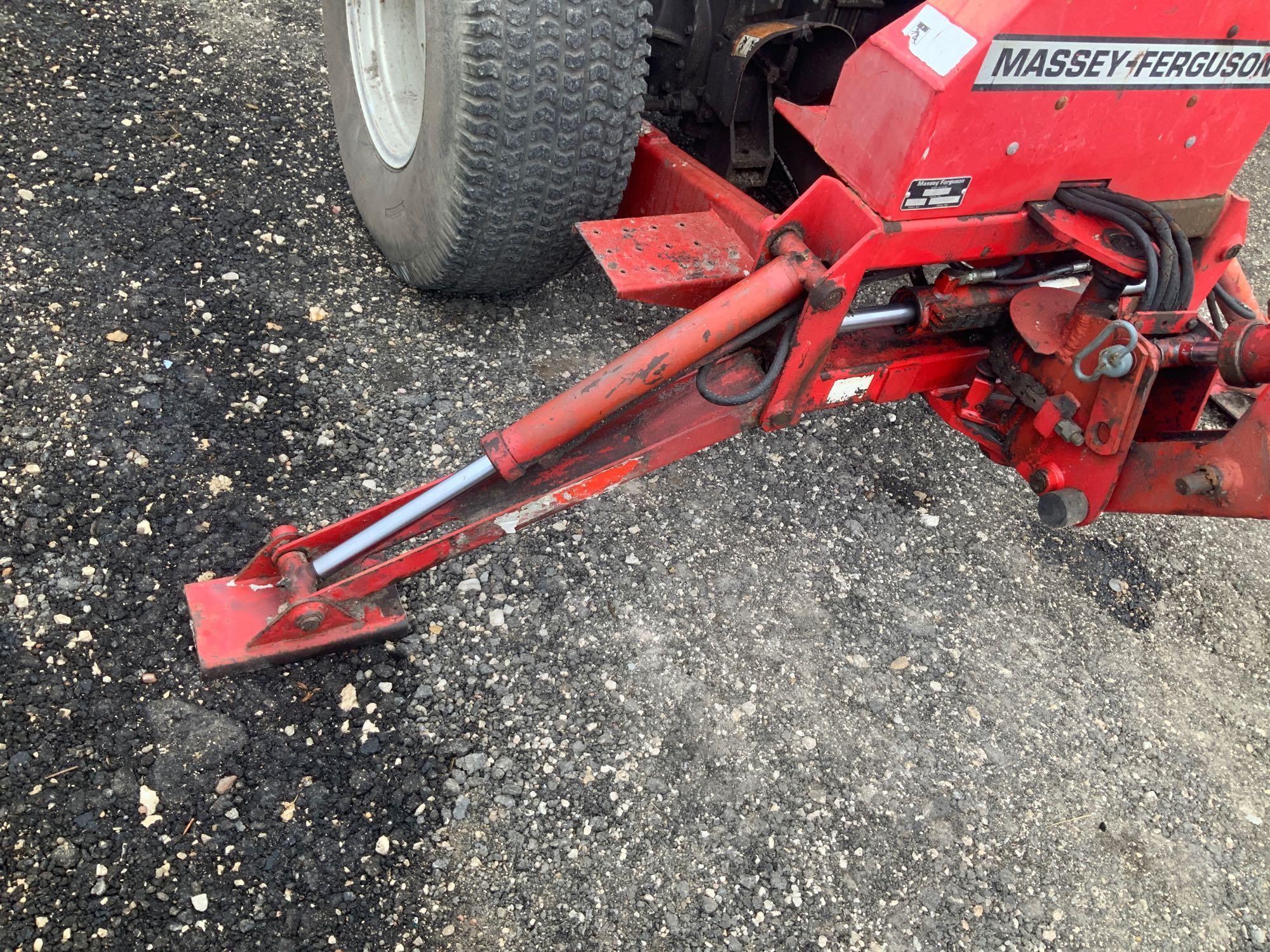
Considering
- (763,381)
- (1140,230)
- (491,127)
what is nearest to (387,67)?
(491,127)

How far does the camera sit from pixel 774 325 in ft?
6.43

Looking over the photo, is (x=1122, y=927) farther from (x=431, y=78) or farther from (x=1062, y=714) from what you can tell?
(x=431, y=78)

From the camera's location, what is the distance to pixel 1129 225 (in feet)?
6.18

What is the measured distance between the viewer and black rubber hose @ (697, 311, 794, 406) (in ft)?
6.37

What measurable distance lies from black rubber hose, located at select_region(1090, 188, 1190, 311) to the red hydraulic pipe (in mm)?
651

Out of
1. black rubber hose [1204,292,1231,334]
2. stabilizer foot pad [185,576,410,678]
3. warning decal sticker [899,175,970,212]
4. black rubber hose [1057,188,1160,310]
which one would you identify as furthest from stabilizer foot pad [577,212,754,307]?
black rubber hose [1204,292,1231,334]

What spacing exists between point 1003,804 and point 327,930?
1.58 meters

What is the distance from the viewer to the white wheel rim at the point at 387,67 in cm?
295

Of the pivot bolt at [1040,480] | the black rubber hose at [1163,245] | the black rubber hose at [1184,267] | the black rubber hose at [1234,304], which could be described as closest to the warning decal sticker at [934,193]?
the black rubber hose at [1163,245]

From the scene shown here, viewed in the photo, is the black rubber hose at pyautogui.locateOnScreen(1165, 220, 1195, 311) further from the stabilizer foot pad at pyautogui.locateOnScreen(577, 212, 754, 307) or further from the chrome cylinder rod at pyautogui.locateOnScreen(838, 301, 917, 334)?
the stabilizer foot pad at pyautogui.locateOnScreen(577, 212, 754, 307)

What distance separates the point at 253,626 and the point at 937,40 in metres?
1.91

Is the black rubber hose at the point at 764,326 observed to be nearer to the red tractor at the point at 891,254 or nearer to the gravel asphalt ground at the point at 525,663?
the red tractor at the point at 891,254

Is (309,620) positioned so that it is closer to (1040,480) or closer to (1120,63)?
(1040,480)

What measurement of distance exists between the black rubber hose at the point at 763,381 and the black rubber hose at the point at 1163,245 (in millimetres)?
730
